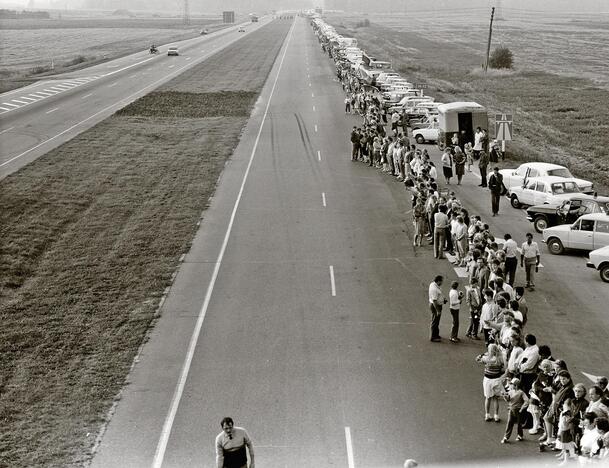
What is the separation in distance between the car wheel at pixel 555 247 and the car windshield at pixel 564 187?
13.4 feet

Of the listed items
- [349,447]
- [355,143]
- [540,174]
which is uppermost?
[540,174]

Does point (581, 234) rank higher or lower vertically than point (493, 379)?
lower

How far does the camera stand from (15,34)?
165625 millimetres

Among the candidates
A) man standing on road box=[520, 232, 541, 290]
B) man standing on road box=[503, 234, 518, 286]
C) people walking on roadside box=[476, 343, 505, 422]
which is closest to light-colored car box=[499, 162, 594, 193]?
man standing on road box=[520, 232, 541, 290]

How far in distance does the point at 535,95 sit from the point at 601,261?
46.8 metres

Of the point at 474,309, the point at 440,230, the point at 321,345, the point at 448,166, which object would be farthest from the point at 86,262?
the point at 448,166

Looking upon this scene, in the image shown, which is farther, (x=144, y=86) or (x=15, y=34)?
(x=15, y=34)

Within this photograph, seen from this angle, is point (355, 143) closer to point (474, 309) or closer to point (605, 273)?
point (605, 273)

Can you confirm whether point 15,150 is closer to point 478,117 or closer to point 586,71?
point 478,117

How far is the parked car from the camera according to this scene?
21.4 m

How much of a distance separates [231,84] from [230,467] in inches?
2394

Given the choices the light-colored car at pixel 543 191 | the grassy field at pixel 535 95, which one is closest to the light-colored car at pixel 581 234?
the light-colored car at pixel 543 191

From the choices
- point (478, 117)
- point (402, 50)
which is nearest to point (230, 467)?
point (478, 117)

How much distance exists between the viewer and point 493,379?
13.5 m
